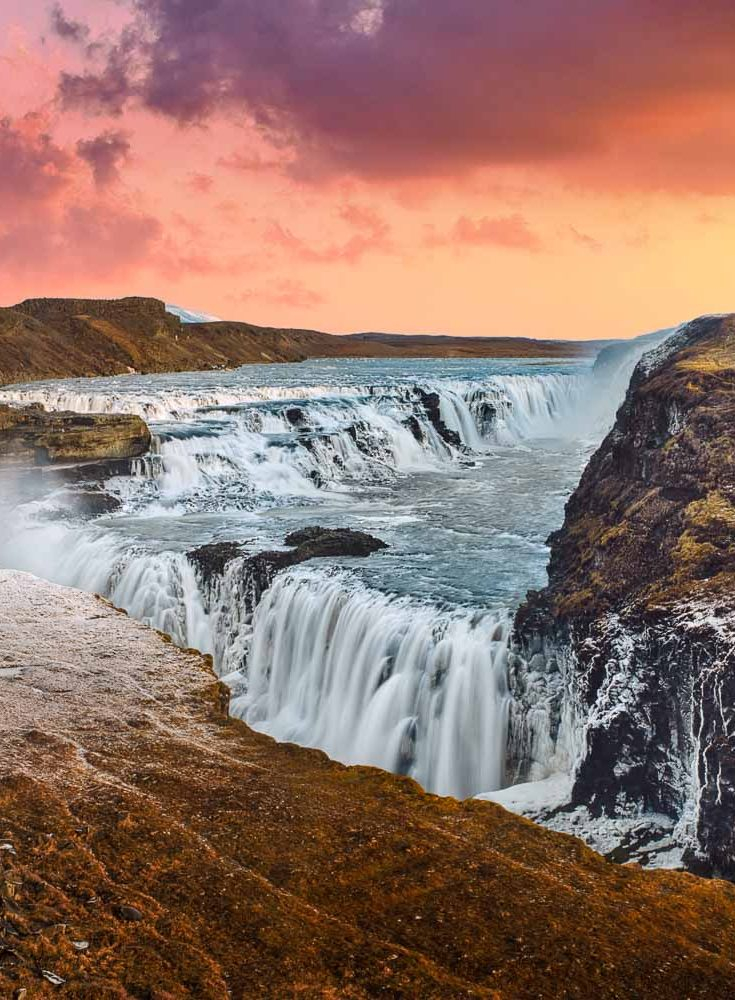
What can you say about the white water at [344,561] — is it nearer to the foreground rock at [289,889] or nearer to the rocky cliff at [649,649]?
the rocky cliff at [649,649]

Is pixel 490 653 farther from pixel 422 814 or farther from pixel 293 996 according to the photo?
pixel 293 996

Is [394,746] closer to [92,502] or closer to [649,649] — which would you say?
[649,649]

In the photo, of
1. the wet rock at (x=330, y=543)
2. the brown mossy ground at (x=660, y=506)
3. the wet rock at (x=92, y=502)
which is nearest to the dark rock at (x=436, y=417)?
the wet rock at (x=92, y=502)

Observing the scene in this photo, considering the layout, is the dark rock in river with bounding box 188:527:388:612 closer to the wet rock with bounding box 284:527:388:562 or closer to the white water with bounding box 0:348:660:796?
the wet rock with bounding box 284:527:388:562

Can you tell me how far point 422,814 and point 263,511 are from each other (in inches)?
752

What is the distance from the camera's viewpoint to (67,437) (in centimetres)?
2744

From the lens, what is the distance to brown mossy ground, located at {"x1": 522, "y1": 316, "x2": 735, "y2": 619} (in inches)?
422

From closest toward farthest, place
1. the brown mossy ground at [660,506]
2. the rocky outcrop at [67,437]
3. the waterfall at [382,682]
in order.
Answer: the brown mossy ground at [660,506]
the waterfall at [382,682]
the rocky outcrop at [67,437]

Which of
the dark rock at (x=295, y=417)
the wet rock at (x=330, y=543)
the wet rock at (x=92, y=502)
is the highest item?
the dark rock at (x=295, y=417)

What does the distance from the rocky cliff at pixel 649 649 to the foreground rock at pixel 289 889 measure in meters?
2.01

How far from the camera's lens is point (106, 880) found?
6.22m

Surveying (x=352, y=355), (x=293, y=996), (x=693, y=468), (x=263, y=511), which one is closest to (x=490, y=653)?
(x=693, y=468)

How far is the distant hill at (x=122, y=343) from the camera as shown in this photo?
311 feet

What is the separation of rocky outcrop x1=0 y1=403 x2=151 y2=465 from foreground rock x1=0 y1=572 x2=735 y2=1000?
19028mm
